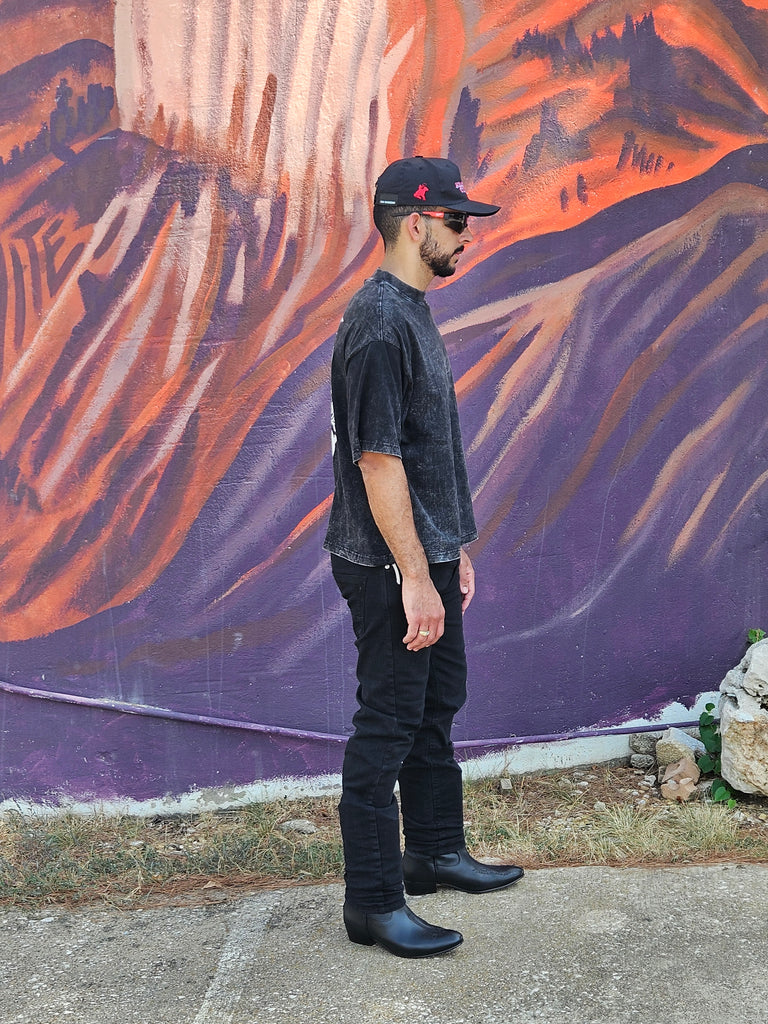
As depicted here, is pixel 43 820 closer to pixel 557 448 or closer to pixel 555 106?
pixel 557 448

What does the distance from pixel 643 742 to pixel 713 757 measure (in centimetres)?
26

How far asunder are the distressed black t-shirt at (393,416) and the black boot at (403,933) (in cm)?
85

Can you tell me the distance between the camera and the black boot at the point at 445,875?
282cm

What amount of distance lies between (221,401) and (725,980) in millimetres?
2285

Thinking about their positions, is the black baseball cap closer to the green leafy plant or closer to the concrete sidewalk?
the concrete sidewalk

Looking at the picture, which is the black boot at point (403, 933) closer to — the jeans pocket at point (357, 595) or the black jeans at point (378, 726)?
the black jeans at point (378, 726)

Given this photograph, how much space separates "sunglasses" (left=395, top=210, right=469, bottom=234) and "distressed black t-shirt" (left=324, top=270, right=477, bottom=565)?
16 centimetres

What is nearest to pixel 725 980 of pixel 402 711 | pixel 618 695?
pixel 402 711

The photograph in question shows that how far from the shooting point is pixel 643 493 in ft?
12.5

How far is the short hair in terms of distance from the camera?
2.47 m

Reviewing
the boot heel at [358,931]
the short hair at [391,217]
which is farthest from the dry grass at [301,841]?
the short hair at [391,217]

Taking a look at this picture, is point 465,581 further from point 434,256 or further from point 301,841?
point 301,841

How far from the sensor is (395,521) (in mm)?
2377

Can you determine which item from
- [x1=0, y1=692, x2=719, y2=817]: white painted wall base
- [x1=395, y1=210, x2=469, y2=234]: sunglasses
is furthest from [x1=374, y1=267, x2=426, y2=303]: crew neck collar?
[x1=0, y1=692, x2=719, y2=817]: white painted wall base
